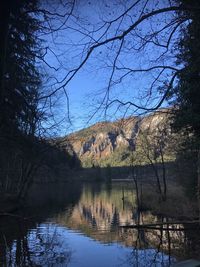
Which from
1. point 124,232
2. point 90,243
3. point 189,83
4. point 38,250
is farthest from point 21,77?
point 124,232

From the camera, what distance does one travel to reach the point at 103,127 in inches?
444

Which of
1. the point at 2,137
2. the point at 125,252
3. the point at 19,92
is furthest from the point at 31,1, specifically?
the point at 125,252

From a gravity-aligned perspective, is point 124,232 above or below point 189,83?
below

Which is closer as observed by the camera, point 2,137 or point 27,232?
point 2,137

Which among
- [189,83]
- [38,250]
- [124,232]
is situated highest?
[189,83]

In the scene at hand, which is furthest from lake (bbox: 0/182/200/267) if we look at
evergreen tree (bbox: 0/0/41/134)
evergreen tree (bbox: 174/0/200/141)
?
evergreen tree (bbox: 174/0/200/141)

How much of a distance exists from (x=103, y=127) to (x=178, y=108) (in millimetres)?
8222

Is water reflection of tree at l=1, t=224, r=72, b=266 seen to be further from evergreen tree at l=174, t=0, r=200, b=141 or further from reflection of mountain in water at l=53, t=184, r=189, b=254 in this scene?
evergreen tree at l=174, t=0, r=200, b=141

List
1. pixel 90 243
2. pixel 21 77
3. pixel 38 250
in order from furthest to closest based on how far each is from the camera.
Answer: pixel 90 243 < pixel 38 250 < pixel 21 77

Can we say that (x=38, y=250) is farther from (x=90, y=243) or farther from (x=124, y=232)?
(x=124, y=232)

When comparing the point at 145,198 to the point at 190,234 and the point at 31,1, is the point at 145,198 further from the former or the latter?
the point at 31,1

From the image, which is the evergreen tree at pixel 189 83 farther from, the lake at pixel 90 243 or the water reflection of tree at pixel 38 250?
the water reflection of tree at pixel 38 250

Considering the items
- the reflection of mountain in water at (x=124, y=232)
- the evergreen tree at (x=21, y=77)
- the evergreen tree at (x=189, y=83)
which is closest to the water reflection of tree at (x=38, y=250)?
the reflection of mountain in water at (x=124, y=232)

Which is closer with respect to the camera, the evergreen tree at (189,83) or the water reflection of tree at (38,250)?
the evergreen tree at (189,83)
